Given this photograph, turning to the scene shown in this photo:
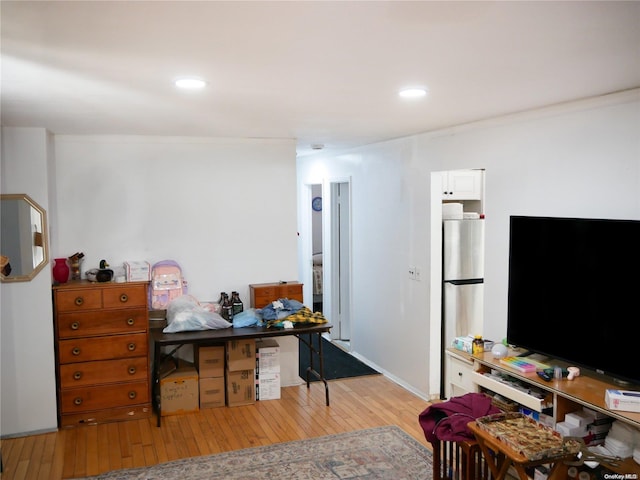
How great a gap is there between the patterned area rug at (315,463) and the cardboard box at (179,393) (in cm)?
→ 90

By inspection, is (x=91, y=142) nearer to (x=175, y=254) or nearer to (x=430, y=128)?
(x=175, y=254)

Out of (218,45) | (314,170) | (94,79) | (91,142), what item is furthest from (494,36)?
(314,170)

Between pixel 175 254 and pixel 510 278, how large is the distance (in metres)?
2.94

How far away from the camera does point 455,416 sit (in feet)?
10.0

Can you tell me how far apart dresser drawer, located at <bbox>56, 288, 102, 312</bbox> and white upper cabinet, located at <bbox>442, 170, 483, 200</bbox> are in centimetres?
332

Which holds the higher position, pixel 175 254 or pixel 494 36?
pixel 494 36

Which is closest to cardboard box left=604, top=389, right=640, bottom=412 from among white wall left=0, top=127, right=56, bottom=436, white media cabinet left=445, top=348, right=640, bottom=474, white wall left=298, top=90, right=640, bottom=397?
white media cabinet left=445, top=348, right=640, bottom=474

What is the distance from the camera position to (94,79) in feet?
8.80

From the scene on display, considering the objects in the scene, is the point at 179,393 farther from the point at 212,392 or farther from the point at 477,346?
the point at 477,346

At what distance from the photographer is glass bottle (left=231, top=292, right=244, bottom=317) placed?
197 inches

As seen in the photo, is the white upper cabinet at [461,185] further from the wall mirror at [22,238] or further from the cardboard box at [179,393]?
the wall mirror at [22,238]

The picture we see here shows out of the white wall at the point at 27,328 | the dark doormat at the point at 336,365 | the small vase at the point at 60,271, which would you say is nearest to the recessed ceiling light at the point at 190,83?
the white wall at the point at 27,328

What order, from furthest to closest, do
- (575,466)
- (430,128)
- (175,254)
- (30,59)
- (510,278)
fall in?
(175,254) < (430,128) < (510,278) < (575,466) < (30,59)

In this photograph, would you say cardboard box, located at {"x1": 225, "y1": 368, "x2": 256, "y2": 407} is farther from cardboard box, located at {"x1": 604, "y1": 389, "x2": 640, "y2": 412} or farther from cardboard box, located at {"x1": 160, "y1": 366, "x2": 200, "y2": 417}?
cardboard box, located at {"x1": 604, "y1": 389, "x2": 640, "y2": 412}
